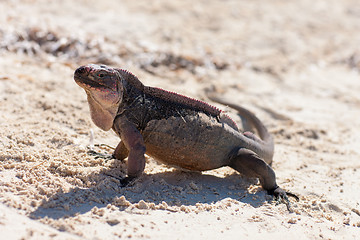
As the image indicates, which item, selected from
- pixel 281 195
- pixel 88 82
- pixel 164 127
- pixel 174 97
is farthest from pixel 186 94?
pixel 88 82

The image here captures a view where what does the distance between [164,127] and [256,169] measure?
1.08 metres

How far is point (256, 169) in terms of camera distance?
4371 mm

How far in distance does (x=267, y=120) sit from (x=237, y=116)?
2.62ft

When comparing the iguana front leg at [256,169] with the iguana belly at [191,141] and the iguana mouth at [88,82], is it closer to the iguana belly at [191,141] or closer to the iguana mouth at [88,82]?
the iguana belly at [191,141]

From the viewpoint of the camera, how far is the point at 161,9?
1045cm

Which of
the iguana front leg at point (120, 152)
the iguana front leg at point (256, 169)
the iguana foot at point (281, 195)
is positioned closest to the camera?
the iguana foot at point (281, 195)

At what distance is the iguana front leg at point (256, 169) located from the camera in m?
4.31

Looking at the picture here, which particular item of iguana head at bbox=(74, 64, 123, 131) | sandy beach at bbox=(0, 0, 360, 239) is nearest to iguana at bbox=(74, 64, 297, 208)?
iguana head at bbox=(74, 64, 123, 131)

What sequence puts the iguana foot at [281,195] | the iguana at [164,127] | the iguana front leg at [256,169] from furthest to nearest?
the iguana front leg at [256,169]
the iguana foot at [281,195]
the iguana at [164,127]

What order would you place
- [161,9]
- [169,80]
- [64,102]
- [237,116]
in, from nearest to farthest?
[64,102]
[237,116]
[169,80]
[161,9]

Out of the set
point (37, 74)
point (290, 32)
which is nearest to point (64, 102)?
point (37, 74)

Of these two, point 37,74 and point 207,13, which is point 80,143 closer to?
point 37,74

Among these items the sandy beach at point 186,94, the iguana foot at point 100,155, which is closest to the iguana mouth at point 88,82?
the sandy beach at point 186,94

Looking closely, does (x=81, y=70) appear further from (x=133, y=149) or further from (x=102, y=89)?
(x=133, y=149)
